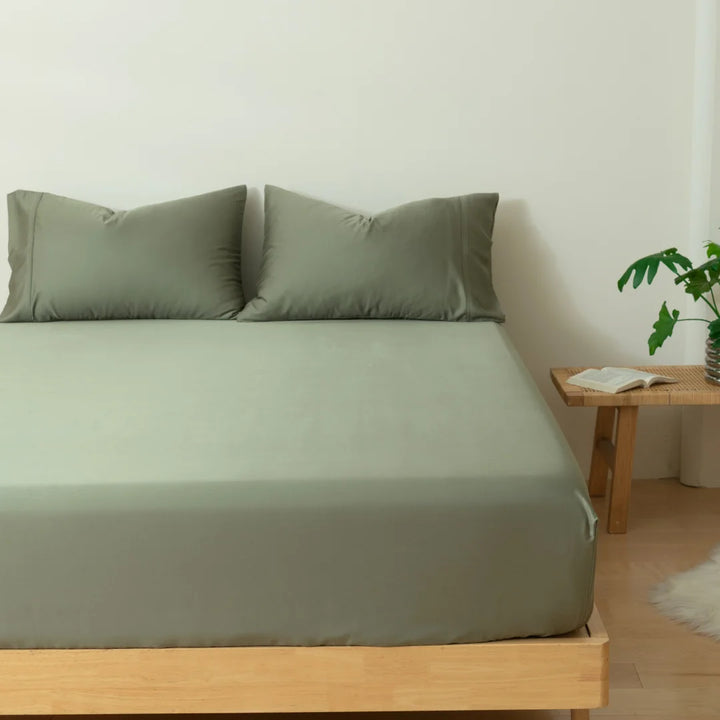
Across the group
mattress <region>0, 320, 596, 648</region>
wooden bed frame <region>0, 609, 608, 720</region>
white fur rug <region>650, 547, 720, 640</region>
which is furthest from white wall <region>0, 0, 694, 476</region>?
wooden bed frame <region>0, 609, 608, 720</region>

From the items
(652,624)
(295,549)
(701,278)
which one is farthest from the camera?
(701,278)

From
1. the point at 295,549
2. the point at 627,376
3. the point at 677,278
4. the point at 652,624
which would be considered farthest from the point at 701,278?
the point at 295,549

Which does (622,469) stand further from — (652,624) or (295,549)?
(295,549)

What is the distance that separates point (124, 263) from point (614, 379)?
152cm

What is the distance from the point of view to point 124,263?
3027 mm

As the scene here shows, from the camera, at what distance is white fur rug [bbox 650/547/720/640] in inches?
95.3

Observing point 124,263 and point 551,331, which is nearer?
point 124,263

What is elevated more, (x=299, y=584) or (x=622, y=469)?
(x=299, y=584)

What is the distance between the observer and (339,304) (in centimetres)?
300

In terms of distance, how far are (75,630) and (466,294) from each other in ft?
5.37

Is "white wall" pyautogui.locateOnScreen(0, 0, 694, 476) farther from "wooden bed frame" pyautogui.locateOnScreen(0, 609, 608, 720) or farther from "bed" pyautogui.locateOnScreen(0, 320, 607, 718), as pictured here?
"wooden bed frame" pyautogui.locateOnScreen(0, 609, 608, 720)

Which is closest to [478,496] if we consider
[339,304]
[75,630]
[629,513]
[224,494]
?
[224,494]

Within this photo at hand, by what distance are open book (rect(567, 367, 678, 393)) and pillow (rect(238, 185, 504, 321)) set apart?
1.05 ft

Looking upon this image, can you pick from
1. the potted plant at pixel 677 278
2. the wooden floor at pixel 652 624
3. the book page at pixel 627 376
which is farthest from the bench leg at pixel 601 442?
the potted plant at pixel 677 278
